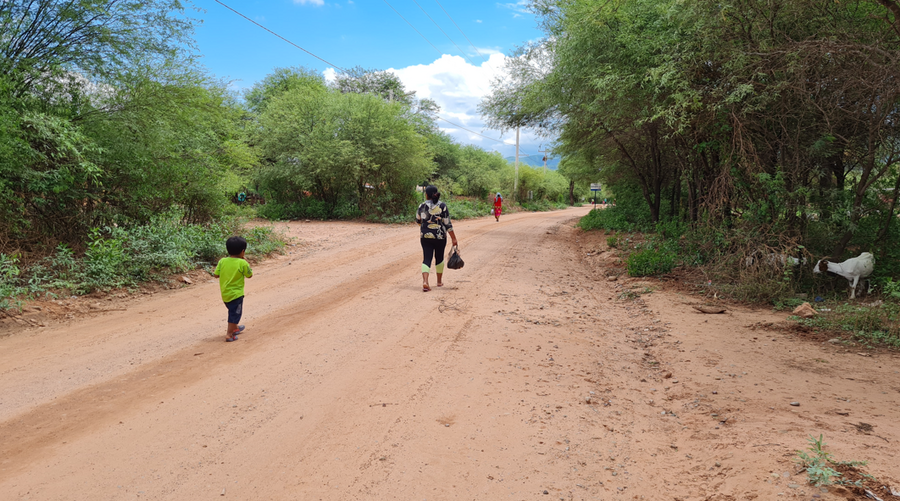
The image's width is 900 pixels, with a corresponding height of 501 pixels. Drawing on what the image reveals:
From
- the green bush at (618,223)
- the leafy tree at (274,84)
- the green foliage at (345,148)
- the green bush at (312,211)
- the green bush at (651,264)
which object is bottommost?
the green bush at (651,264)

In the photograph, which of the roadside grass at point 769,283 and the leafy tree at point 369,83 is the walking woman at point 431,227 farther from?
the leafy tree at point 369,83

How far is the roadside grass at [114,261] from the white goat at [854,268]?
12.0 m

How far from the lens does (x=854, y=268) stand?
8.16 metres

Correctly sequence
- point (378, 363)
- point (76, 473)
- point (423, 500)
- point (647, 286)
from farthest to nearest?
point (647, 286) → point (378, 363) → point (76, 473) → point (423, 500)

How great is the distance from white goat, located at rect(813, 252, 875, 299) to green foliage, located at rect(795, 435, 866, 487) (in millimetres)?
6367

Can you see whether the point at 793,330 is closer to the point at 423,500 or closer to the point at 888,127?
the point at 888,127

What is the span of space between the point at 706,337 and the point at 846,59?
17.4 ft

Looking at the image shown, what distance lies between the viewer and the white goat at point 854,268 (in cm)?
809

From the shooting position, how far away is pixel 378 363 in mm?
5258

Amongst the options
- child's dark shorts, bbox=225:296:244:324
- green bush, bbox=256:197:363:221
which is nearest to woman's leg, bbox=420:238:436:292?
child's dark shorts, bbox=225:296:244:324

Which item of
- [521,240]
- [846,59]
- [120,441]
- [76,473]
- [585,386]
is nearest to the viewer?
[76,473]

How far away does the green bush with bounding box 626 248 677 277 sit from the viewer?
428 inches

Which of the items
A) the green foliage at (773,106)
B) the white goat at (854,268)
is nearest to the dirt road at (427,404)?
the white goat at (854,268)

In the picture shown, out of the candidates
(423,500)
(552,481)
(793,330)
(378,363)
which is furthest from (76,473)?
(793,330)
